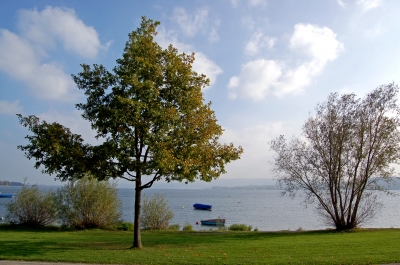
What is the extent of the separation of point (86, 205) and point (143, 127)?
51.6 ft

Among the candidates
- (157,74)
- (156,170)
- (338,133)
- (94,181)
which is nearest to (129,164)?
(156,170)

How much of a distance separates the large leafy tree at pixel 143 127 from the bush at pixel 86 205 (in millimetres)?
12653

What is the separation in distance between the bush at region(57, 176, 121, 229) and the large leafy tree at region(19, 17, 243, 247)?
12653mm

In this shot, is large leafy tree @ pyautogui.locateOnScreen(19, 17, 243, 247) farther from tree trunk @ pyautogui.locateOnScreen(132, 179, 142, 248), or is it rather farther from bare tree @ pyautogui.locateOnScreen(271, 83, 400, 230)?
bare tree @ pyautogui.locateOnScreen(271, 83, 400, 230)

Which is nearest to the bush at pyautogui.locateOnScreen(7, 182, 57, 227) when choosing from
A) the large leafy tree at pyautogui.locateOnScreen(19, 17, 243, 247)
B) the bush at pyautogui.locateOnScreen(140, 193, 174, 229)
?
the bush at pyautogui.locateOnScreen(140, 193, 174, 229)

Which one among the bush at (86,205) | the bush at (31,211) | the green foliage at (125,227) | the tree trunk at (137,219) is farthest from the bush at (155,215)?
the tree trunk at (137,219)

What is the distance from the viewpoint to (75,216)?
26750 millimetres

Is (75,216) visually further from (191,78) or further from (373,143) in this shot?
(373,143)

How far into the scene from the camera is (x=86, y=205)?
88.5 feet

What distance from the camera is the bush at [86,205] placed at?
26812 millimetres

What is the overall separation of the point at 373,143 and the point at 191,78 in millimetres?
17064

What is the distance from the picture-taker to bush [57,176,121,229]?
88.0 feet

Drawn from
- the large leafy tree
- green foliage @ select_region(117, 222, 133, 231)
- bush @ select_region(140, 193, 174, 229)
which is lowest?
green foliage @ select_region(117, 222, 133, 231)

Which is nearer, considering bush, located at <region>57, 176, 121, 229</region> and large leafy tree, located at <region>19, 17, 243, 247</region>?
large leafy tree, located at <region>19, 17, 243, 247</region>
